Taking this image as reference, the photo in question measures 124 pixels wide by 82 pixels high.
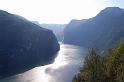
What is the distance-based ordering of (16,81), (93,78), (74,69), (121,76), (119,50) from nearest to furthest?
(121,76) → (93,78) → (119,50) → (16,81) → (74,69)

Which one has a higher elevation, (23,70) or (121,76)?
(121,76)

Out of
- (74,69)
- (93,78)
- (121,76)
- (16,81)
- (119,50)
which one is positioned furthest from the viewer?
(74,69)

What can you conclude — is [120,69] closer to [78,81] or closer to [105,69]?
[105,69]

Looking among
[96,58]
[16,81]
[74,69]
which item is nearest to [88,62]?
[96,58]

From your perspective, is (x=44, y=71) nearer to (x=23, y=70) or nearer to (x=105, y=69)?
(x=23, y=70)

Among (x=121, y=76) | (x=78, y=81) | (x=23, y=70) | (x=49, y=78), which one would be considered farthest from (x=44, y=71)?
(x=121, y=76)

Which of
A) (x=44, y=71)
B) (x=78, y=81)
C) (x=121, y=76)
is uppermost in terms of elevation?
(x=121, y=76)

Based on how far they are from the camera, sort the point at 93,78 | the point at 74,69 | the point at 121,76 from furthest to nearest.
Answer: the point at 74,69, the point at 93,78, the point at 121,76

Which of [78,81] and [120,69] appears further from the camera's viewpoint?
[78,81]

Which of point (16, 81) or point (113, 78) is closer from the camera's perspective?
point (113, 78)
